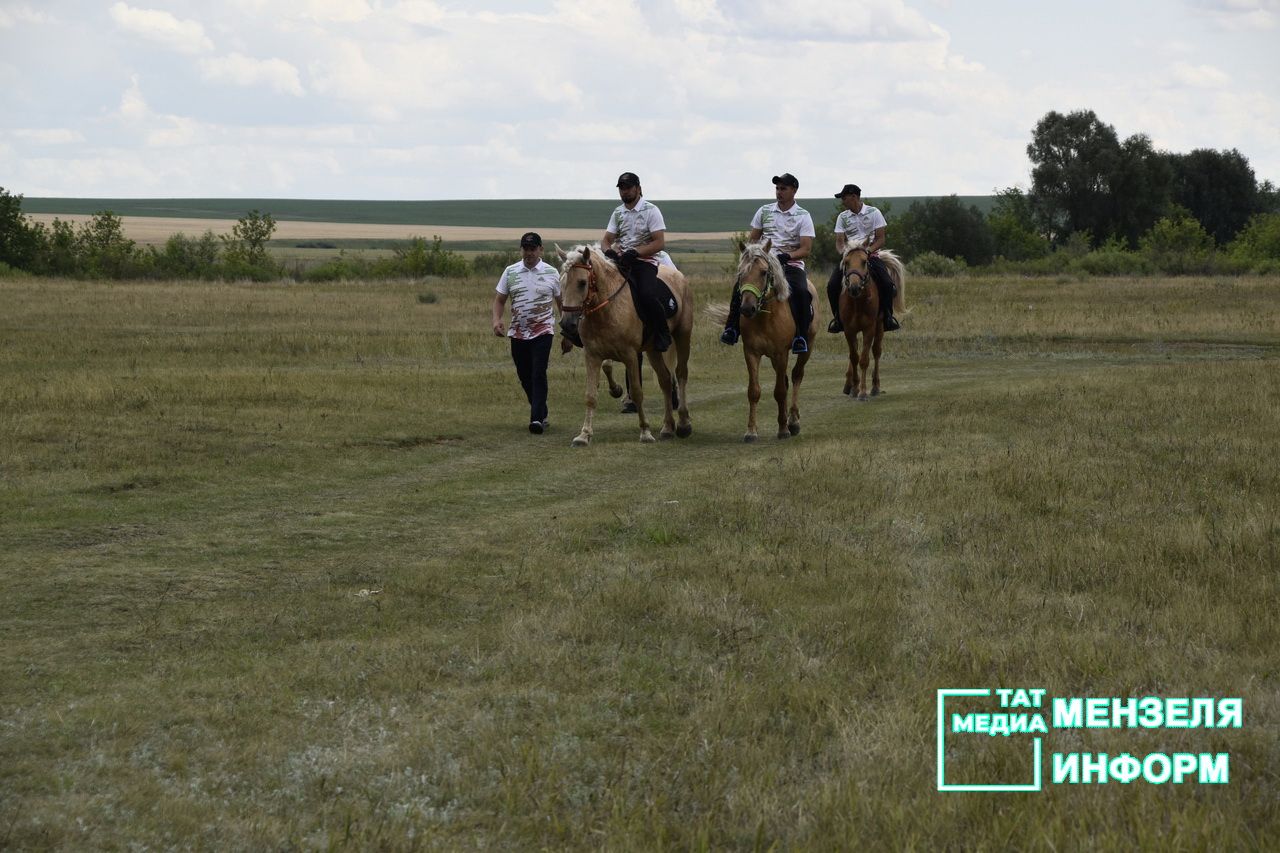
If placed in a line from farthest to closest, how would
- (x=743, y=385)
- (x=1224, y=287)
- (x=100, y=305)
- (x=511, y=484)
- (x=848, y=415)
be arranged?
(x=1224, y=287)
(x=100, y=305)
(x=743, y=385)
(x=848, y=415)
(x=511, y=484)

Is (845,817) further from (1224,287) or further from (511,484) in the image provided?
(1224,287)

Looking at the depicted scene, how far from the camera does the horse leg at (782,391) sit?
50.9 feet

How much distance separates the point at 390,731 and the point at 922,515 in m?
5.30

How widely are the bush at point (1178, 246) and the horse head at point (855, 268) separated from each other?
149 ft

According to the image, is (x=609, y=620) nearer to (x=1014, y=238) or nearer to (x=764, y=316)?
(x=764, y=316)

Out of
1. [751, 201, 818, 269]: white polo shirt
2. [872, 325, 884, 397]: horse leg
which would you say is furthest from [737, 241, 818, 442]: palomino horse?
[872, 325, 884, 397]: horse leg

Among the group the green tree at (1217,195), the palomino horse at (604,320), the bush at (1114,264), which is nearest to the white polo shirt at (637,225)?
the palomino horse at (604,320)

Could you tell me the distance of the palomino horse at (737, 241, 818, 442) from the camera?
15.0 m

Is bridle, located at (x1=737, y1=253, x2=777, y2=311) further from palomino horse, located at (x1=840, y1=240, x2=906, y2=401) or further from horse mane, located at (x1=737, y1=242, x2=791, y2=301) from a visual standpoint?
palomino horse, located at (x1=840, y1=240, x2=906, y2=401)

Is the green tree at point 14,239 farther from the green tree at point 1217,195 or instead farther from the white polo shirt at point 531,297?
the green tree at point 1217,195

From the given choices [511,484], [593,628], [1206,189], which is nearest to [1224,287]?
[511,484]

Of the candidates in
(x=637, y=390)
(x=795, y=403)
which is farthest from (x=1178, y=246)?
(x=637, y=390)

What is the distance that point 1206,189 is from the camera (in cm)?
10250
